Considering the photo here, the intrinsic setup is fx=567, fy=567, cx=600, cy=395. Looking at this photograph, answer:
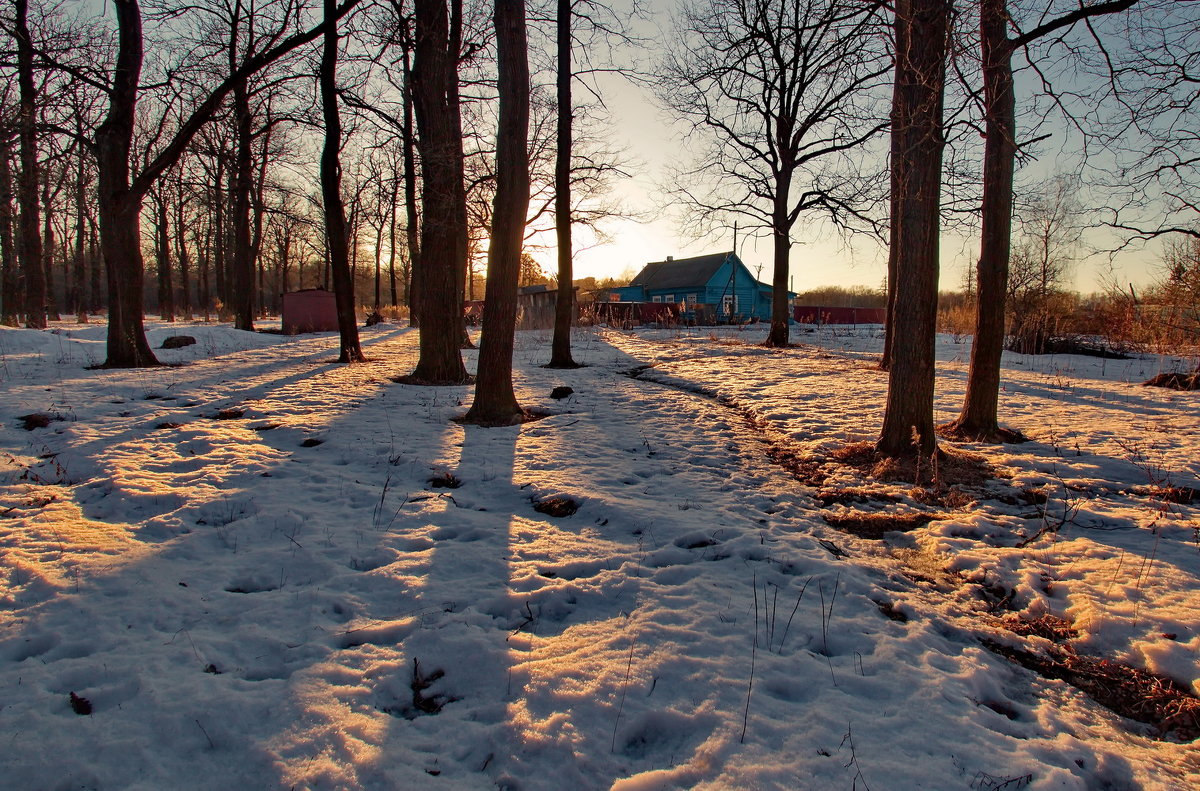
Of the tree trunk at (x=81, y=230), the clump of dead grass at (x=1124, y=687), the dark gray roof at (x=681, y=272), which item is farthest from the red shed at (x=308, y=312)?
the dark gray roof at (x=681, y=272)

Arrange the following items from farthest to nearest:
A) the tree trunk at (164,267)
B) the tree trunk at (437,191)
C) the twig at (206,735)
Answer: the tree trunk at (164,267), the tree trunk at (437,191), the twig at (206,735)

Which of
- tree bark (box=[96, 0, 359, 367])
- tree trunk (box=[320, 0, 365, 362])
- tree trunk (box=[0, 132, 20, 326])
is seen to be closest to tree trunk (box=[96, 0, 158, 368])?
tree bark (box=[96, 0, 359, 367])

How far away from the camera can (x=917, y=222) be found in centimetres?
513

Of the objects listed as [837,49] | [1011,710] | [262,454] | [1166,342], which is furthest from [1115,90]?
[1166,342]

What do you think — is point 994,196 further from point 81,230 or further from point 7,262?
point 81,230

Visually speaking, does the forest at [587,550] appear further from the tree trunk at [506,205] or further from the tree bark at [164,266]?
the tree bark at [164,266]

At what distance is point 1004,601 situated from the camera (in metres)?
3.20

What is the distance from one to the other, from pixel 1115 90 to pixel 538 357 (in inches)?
439

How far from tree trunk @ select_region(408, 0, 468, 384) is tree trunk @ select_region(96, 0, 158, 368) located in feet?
15.6

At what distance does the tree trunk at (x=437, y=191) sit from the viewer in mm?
8695

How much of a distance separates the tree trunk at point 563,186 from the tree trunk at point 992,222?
24.6 ft

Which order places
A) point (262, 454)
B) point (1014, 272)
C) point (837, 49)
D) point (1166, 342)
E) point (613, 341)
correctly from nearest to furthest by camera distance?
point (262, 454) < point (837, 49) < point (1166, 342) < point (613, 341) < point (1014, 272)

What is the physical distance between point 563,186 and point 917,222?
7929 millimetres

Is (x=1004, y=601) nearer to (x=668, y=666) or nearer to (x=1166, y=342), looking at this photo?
(x=668, y=666)
